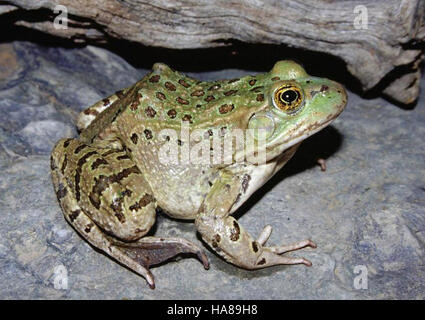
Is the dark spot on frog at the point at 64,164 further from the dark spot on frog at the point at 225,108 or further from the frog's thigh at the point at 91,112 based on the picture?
the dark spot on frog at the point at 225,108

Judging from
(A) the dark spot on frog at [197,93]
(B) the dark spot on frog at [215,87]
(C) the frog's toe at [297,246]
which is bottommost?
(C) the frog's toe at [297,246]

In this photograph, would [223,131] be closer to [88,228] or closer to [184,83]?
[184,83]

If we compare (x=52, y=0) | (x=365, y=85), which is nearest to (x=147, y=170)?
(x=52, y=0)

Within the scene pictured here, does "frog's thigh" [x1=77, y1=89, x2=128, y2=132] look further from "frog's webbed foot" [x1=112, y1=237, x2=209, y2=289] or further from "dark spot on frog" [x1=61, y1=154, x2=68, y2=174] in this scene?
"frog's webbed foot" [x1=112, y1=237, x2=209, y2=289]

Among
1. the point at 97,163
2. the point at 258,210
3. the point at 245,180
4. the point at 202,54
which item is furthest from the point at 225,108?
the point at 202,54

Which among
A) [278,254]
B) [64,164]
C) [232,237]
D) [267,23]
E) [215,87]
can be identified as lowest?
[278,254]

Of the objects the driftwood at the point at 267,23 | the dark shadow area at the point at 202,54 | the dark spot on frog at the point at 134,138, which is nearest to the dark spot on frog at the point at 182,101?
the dark spot on frog at the point at 134,138

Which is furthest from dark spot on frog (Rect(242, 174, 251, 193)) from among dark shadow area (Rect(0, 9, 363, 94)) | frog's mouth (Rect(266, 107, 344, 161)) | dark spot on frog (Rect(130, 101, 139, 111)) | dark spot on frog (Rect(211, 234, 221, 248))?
dark shadow area (Rect(0, 9, 363, 94))

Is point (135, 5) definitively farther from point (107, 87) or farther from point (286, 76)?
point (286, 76)
